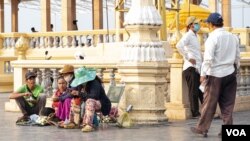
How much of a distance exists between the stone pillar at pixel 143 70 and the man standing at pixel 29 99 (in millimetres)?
1605

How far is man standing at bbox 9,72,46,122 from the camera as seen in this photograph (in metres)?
13.2

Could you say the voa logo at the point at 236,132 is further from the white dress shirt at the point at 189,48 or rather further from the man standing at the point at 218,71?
the white dress shirt at the point at 189,48

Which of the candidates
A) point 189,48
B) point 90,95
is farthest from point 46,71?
point 90,95

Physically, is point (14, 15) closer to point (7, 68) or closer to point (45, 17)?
point (45, 17)

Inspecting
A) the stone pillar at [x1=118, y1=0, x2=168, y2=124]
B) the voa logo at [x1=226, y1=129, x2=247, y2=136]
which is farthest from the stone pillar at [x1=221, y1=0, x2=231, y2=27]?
the voa logo at [x1=226, y1=129, x2=247, y2=136]

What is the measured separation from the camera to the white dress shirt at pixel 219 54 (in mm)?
10547

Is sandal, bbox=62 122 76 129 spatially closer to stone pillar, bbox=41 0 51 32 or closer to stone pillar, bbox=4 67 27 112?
stone pillar, bbox=4 67 27 112

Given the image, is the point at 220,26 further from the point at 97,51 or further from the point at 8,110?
the point at 97,51

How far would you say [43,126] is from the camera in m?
12.9

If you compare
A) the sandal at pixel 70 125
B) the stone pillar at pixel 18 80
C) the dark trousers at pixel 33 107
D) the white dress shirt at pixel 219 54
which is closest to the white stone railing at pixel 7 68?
the stone pillar at pixel 18 80

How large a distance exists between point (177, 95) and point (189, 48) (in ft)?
3.23

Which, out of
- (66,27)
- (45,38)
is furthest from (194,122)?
(66,27)

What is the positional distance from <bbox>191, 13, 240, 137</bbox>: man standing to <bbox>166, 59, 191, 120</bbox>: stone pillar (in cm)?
314

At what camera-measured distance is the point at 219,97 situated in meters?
10.7
